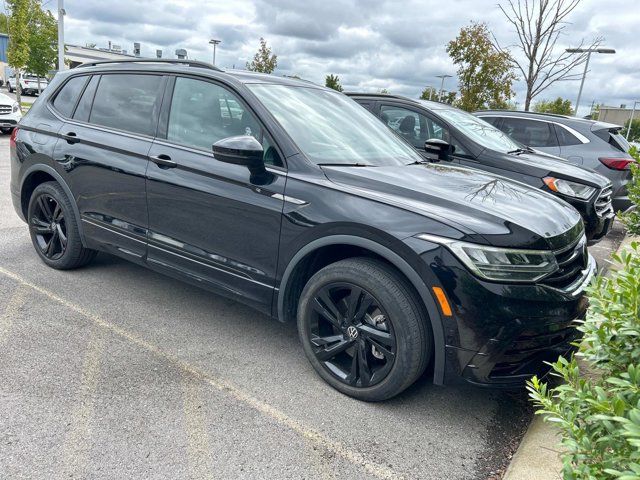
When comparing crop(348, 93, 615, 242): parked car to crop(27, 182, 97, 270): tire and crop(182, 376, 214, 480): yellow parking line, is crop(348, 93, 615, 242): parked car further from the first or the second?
crop(27, 182, 97, 270): tire

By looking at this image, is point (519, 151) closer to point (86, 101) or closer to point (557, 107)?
point (86, 101)

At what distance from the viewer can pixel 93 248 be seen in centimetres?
428

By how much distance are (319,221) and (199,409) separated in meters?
1.19

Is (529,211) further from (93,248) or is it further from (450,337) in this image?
(93,248)

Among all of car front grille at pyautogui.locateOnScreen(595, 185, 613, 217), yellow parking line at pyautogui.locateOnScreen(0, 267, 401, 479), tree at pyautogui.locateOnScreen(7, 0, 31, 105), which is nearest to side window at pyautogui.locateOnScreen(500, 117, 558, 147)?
car front grille at pyautogui.locateOnScreen(595, 185, 613, 217)

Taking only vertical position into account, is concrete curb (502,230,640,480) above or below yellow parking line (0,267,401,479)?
above

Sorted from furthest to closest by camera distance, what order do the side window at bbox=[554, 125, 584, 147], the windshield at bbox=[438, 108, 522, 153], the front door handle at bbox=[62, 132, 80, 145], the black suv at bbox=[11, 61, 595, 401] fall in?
the side window at bbox=[554, 125, 584, 147]
the windshield at bbox=[438, 108, 522, 153]
the front door handle at bbox=[62, 132, 80, 145]
the black suv at bbox=[11, 61, 595, 401]

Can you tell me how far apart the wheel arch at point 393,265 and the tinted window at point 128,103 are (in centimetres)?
160

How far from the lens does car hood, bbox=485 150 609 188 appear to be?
218 inches

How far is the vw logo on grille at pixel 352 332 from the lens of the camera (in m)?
2.85

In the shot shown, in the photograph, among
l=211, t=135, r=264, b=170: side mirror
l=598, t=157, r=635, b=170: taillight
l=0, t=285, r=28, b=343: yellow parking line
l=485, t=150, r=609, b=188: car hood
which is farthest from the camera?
l=598, t=157, r=635, b=170: taillight

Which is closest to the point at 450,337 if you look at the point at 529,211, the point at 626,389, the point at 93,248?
the point at 529,211

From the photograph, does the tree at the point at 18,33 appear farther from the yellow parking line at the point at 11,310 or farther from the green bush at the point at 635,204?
the green bush at the point at 635,204

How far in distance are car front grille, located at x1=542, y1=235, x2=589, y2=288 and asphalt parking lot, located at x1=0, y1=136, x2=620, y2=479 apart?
82cm
